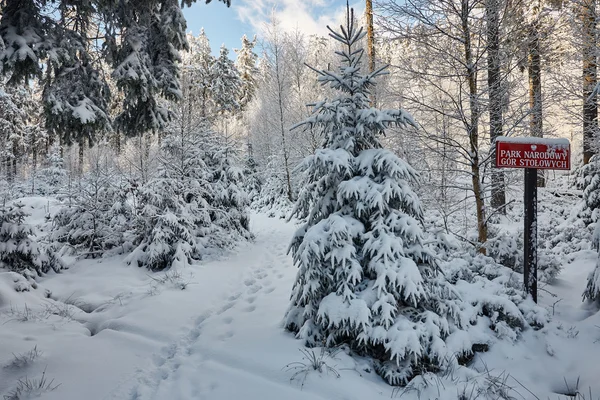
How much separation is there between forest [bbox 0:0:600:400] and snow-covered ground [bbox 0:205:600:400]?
0.03 m

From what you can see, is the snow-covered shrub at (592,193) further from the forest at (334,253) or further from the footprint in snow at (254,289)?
the footprint in snow at (254,289)

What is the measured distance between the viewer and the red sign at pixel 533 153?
4.52 m

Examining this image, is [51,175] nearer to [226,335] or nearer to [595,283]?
[226,335]

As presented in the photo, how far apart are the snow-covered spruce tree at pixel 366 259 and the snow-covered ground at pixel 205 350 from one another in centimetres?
26

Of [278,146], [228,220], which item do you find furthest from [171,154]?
[278,146]

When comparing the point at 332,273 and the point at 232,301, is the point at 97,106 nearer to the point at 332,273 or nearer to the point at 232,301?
the point at 232,301

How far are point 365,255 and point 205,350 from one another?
2.22 meters

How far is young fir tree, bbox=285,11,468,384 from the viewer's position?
10.9 feet

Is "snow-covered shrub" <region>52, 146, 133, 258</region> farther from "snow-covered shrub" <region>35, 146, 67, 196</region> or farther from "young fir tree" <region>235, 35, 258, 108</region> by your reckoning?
"young fir tree" <region>235, 35, 258, 108</region>

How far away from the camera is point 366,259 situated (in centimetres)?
377

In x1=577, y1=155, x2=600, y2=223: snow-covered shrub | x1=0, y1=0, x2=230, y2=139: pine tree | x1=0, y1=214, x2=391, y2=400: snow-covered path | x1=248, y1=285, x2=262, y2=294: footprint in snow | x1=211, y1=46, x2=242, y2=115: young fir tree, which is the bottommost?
A: x1=248, y1=285, x2=262, y2=294: footprint in snow

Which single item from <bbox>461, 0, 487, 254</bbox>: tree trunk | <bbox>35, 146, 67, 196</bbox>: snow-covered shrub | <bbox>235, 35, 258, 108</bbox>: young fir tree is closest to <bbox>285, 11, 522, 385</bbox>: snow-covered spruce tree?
<bbox>461, 0, 487, 254</bbox>: tree trunk

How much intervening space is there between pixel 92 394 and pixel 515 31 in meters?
7.77

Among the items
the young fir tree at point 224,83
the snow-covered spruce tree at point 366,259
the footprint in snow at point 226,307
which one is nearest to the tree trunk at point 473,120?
the snow-covered spruce tree at point 366,259
